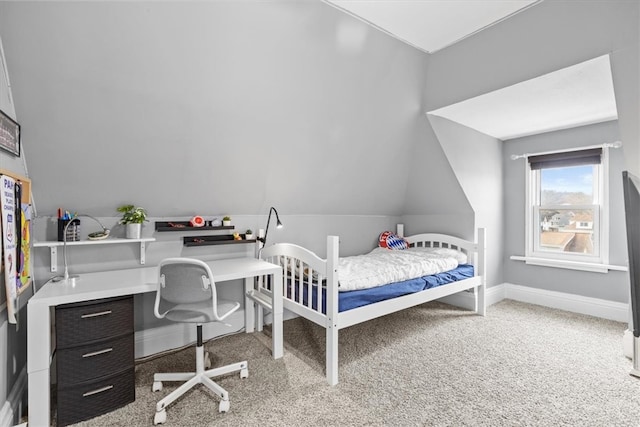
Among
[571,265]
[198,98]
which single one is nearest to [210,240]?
[198,98]

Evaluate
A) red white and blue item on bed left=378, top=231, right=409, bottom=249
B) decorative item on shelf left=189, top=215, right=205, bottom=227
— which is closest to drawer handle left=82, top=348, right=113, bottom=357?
decorative item on shelf left=189, top=215, right=205, bottom=227

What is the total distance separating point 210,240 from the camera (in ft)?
9.59

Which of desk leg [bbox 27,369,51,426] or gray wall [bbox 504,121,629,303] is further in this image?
gray wall [bbox 504,121,629,303]

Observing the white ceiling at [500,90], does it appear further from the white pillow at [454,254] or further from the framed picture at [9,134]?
the framed picture at [9,134]

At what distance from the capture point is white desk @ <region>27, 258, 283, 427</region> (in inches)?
65.1

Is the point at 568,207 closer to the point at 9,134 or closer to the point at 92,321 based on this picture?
the point at 92,321

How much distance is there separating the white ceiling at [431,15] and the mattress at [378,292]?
2183 mm

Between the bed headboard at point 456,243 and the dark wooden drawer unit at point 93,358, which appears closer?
the dark wooden drawer unit at point 93,358

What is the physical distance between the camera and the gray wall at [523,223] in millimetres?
3398

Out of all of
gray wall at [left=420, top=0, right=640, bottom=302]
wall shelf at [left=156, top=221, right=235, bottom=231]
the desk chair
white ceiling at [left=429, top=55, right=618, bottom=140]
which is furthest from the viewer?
wall shelf at [left=156, top=221, right=235, bottom=231]

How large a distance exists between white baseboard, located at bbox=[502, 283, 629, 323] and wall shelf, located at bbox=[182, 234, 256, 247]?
12.1 feet

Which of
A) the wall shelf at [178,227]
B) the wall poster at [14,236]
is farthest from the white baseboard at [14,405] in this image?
the wall shelf at [178,227]

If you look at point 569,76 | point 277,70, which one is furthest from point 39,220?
point 569,76

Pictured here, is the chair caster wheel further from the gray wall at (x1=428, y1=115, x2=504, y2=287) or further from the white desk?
the gray wall at (x1=428, y1=115, x2=504, y2=287)
